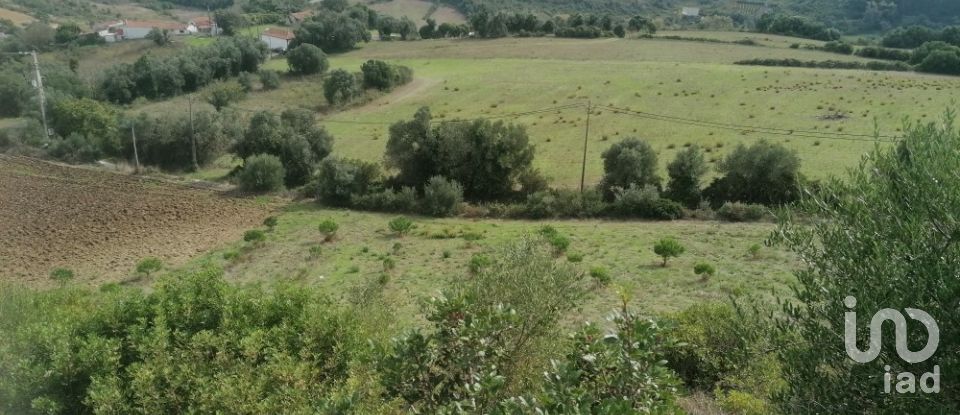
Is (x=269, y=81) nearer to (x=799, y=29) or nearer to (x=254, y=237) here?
(x=254, y=237)

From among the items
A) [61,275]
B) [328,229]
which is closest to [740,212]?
[328,229]

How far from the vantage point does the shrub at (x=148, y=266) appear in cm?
2742

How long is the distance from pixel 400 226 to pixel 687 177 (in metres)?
15.6

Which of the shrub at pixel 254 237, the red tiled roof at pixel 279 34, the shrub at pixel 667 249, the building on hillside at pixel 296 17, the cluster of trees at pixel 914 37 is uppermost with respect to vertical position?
the building on hillside at pixel 296 17

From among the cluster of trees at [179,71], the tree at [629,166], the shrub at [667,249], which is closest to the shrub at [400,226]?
the tree at [629,166]

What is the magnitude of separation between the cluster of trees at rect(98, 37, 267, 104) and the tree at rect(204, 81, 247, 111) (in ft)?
10.5

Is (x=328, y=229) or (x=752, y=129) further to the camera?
(x=752, y=129)

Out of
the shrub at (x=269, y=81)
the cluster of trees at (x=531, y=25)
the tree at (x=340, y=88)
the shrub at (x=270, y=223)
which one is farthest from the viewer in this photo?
the cluster of trees at (x=531, y=25)

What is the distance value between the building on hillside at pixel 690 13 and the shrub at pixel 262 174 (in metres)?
123

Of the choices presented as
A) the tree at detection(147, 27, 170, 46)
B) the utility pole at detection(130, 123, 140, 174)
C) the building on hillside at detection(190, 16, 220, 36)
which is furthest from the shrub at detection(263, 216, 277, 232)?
the building on hillside at detection(190, 16, 220, 36)

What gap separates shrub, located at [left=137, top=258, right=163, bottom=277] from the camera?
27.4 metres

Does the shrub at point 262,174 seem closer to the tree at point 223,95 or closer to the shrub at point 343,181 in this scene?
the shrub at point 343,181

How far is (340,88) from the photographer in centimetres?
6278

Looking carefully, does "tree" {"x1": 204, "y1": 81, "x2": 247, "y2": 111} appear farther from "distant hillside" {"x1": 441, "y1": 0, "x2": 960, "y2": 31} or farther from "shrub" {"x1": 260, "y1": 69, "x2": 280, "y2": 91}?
"distant hillside" {"x1": 441, "y1": 0, "x2": 960, "y2": 31}
